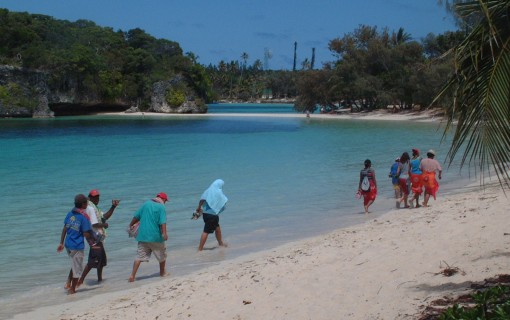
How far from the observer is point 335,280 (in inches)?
263

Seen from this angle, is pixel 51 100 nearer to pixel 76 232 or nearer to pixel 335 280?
pixel 76 232

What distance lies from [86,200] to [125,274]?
5.46ft

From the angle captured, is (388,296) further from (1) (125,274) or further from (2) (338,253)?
(1) (125,274)

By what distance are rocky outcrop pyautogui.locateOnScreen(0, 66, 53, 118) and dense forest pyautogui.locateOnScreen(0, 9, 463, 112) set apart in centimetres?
40

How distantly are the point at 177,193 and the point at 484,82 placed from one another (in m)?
12.8

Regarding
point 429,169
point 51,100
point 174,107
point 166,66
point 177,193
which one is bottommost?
point 177,193

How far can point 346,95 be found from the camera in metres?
73.0

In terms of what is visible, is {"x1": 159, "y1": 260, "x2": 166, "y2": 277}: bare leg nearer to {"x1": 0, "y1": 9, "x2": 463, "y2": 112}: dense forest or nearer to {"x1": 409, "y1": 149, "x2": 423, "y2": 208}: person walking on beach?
{"x1": 409, "y1": 149, "x2": 423, "y2": 208}: person walking on beach

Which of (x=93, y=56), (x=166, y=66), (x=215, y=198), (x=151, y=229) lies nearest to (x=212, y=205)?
(x=215, y=198)

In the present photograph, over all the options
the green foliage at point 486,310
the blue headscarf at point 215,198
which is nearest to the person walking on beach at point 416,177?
the blue headscarf at point 215,198

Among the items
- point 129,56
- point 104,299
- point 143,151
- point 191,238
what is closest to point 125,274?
point 104,299

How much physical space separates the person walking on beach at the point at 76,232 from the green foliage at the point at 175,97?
285ft

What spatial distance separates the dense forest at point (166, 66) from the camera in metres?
68.2

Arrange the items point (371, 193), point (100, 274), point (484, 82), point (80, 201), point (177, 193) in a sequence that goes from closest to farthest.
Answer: point (484, 82) < point (80, 201) < point (100, 274) < point (371, 193) < point (177, 193)
